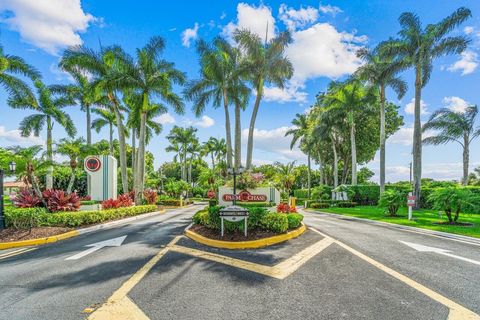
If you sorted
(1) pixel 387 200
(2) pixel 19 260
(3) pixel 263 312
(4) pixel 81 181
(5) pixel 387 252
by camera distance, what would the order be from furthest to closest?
(4) pixel 81 181, (1) pixel 387 200, (5) pixel 387 252, (2) pixel 19 260, (3) pixel 263 312

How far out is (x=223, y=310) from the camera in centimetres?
414

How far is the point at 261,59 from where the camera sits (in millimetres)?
19000

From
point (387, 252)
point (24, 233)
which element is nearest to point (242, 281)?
point (387, 252)

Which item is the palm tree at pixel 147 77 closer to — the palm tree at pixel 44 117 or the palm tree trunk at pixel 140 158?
the palm tree trunk at pixel 140 158

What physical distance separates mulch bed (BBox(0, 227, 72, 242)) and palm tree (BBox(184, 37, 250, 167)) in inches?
435

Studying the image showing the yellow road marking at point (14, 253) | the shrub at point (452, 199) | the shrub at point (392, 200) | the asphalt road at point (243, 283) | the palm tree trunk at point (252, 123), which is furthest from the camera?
the palm tree trunk at point (252, 123)

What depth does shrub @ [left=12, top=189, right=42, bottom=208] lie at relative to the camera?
1208cm

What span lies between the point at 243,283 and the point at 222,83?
55.7 ft

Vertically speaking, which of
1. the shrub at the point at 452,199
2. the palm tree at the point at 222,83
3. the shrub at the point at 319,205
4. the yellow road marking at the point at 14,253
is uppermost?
the palm tree at the point at 222,83

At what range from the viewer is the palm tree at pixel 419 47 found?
70.5ft

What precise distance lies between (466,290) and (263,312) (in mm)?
3629

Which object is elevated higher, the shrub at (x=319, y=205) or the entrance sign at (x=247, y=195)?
the entrance sign at (x=247, y=195)

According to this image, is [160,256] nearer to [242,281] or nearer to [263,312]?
[242,281]

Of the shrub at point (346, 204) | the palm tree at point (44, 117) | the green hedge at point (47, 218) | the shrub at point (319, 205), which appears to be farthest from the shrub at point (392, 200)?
the palm tree at point (44, 117)
